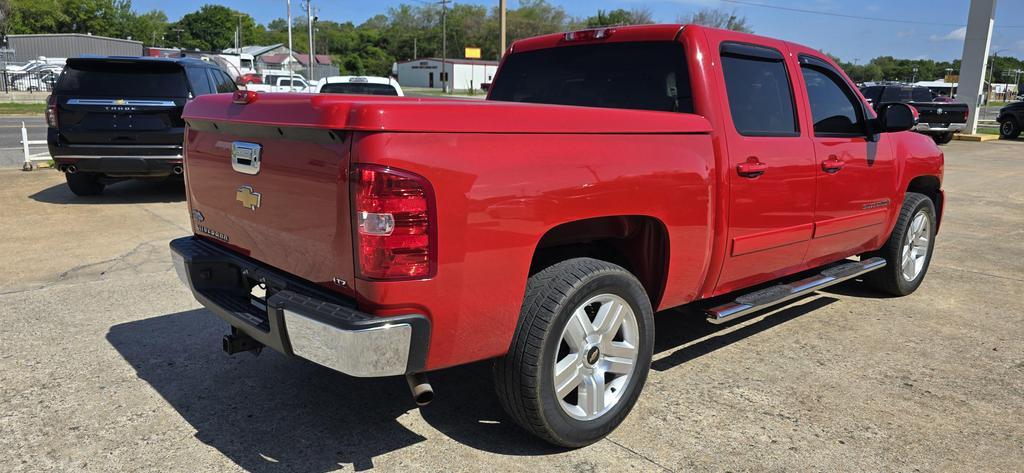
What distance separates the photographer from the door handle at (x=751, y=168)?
3654 mm

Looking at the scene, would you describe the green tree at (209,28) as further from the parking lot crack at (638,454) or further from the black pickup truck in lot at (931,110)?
the parking lot crack at (638,454)

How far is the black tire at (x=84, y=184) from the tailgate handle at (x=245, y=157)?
7095 mm

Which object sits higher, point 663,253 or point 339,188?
point 339,188

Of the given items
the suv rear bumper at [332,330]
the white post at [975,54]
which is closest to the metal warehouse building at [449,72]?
the white post at [975,54]

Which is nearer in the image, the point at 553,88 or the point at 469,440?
the point at 469,440

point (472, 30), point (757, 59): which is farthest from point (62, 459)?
point (472, 30)

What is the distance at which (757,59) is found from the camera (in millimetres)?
4105

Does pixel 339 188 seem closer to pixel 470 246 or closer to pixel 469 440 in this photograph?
pixel 470 246

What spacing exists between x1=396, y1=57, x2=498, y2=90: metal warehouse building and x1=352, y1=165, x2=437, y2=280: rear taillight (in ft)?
264

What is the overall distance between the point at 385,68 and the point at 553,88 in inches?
4421

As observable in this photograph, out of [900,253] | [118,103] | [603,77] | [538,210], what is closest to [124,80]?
[118,103]

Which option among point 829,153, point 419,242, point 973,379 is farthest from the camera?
point 829,153

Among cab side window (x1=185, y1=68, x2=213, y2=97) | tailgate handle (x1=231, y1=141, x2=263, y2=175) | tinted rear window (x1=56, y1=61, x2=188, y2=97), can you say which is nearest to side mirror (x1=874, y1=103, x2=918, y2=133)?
tailgate handle (x1=231, y1=141, x2=263, y2=175)

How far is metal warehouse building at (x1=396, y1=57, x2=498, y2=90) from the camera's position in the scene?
286 feet
